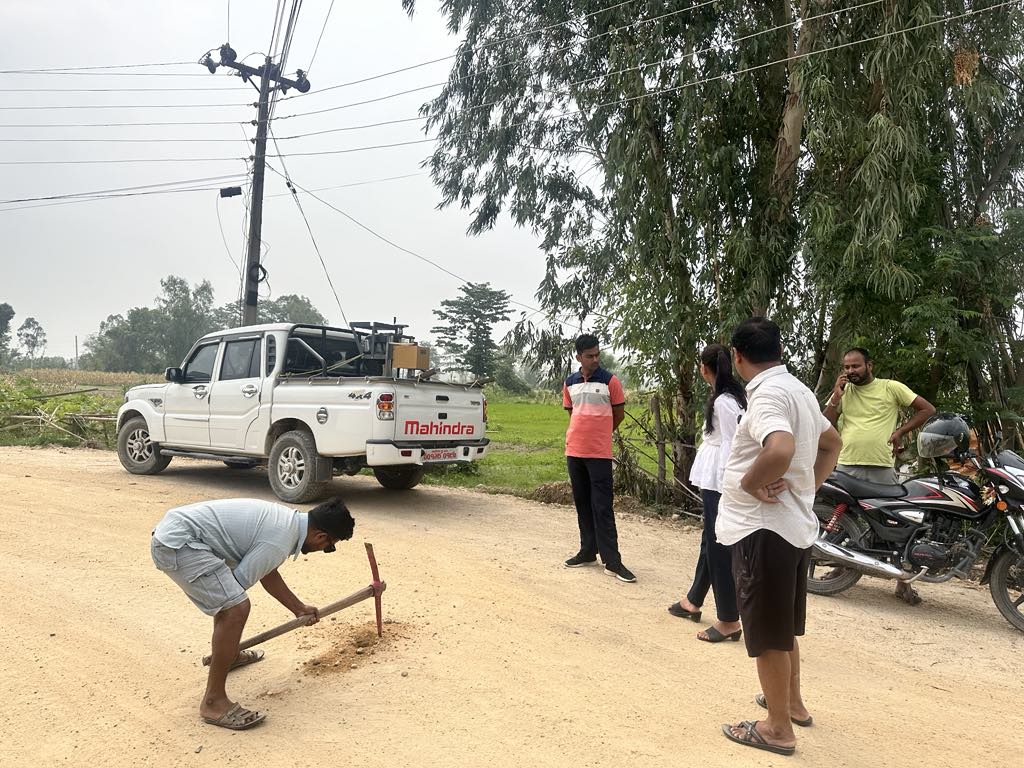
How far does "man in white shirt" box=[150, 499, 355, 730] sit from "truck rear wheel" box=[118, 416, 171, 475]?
305 inches

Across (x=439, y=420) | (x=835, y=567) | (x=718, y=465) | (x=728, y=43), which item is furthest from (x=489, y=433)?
(x=718, y=465)

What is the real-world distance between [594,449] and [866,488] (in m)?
2.02

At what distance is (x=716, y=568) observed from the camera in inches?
177

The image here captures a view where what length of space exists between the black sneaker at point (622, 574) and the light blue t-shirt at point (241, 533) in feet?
9.91

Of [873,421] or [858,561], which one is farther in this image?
[873,421]

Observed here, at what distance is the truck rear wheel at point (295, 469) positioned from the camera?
8.16 metres

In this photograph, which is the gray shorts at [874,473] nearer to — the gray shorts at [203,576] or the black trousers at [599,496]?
the black trousers at [599,496]

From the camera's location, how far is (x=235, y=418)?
9.15m

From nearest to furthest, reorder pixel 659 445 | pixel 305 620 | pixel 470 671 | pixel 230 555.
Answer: pixel 230 555 → pixel 305 620 → pixel 470 671 → pixel 659 445

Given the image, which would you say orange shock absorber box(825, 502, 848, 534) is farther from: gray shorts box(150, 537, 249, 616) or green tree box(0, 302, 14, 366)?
green tree box(0, 302, 14, 366)

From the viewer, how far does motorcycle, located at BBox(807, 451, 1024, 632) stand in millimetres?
4961

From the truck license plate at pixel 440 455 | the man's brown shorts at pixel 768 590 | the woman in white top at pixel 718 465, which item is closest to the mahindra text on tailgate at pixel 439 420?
the truck license plate at pixel 440 455

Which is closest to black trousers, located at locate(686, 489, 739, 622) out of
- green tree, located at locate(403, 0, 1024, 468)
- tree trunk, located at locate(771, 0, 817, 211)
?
green tree, located at locate(403, 0, 1024, 468)

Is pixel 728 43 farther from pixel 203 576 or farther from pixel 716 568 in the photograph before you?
pixel 203 576
